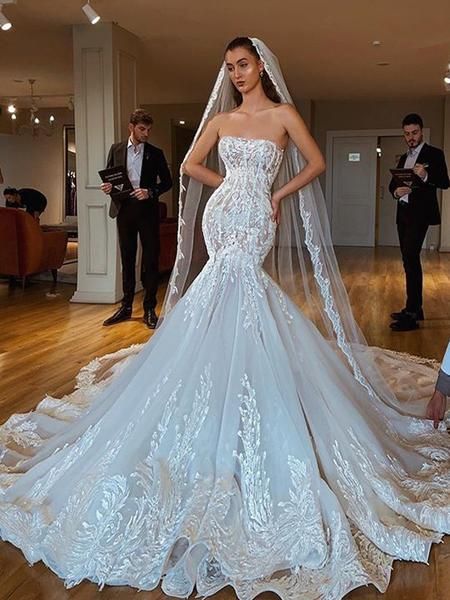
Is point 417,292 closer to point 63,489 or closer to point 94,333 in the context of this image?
point 94,333

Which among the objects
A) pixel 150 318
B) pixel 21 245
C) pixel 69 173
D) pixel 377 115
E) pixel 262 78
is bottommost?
pixel 150 318

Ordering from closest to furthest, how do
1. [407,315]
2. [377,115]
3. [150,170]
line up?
[407,315]
[150,170]
[377,115]

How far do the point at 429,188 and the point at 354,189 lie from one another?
29.0 feet

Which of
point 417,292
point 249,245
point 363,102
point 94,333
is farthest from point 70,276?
point 363,102

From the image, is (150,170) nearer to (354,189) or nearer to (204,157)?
(204,157)

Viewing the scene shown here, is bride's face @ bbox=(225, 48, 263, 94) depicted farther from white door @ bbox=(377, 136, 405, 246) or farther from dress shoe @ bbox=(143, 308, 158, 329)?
white door @ bbox=(377, 136, 405, 246)

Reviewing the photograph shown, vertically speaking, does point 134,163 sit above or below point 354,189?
below

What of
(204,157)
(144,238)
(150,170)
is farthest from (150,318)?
(204,157)

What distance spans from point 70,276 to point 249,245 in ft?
20.0

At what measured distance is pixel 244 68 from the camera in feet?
8.30

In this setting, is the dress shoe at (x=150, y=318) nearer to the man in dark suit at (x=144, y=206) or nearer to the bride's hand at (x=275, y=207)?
the man in dark suit at (x=144, y=206)

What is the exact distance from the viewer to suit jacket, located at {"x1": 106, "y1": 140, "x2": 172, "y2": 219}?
216 inches

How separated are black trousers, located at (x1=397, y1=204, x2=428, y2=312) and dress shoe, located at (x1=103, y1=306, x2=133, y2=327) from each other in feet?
7.31

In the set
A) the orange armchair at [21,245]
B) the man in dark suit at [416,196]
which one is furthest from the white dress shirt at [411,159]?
the orange armchair at [21,245]
